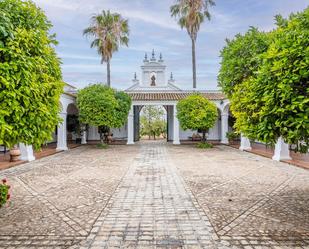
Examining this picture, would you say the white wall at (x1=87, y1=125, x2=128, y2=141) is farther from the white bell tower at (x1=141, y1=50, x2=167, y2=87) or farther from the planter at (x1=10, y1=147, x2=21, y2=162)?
the planter at (x1=10, y1=147, x2=21, y2=162)

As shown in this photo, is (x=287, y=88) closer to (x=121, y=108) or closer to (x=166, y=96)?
(x=121, y=108)

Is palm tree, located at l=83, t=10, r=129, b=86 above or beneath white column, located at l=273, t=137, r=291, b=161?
above

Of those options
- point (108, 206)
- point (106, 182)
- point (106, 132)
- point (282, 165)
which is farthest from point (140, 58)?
point (108, 206)

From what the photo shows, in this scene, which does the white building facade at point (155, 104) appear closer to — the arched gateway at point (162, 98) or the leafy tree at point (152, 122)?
the arched gateway at point (162, 98)

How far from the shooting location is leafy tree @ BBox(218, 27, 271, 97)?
7547 millimetres

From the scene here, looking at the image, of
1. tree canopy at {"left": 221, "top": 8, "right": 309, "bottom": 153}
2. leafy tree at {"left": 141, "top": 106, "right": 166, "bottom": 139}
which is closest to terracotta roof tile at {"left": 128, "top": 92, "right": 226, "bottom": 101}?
leafy tree at {"left": 141, "top": 106, "right": 166, "bottom": 139}

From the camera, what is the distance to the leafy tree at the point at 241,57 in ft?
24.8

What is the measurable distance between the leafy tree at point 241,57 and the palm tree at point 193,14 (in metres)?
18.4

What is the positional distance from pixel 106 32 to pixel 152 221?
73.6 ft

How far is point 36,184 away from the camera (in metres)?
7.76

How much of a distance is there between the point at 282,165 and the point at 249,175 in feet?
9.93

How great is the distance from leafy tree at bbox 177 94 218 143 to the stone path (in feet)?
36.8

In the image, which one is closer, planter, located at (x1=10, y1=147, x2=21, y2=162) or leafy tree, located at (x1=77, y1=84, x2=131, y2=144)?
planter, located at (x1=10, y1=147, x2=21, y2=162)

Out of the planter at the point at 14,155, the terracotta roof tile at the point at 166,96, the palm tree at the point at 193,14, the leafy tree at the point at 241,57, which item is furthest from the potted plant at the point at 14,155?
the palm tree at the point at 193,14
